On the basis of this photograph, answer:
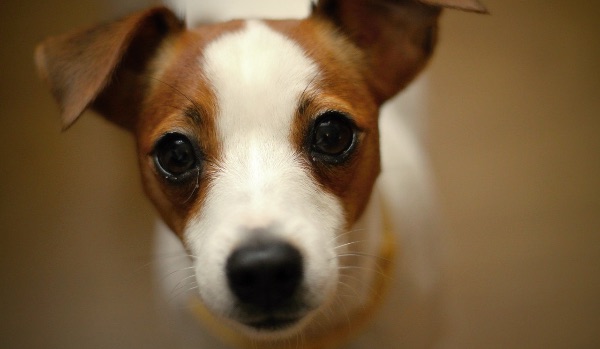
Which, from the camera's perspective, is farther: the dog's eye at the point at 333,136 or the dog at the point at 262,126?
the dog's eye at the point at 333,136

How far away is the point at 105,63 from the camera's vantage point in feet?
3.61

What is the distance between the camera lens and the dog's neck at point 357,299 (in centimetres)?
148

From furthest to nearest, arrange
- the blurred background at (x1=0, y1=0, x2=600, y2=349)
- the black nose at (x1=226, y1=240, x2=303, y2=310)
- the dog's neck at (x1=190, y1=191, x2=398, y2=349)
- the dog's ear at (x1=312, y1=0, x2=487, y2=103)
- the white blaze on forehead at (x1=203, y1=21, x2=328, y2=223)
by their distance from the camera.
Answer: the blurred background at (x1=0, y1=0, x2=600, y2=349), the dog's neck at (x1=190, y1=191, x2=398, y2=349), the dog's ear at (x1=312, y1=0, x2=487, y2=103), the white blaze on forehead at (x1=203, y1=21, x2=328, y2=223), the black nose at (x1=226, y1=240, x2=303, y2=310)

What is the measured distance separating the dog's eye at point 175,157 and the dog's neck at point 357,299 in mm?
499

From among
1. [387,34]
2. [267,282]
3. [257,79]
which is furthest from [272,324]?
[387,34]

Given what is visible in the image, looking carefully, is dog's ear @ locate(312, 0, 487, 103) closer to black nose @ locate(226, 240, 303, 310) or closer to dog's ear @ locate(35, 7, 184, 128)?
dog's ear @ locate(35, 7, 184, 128)

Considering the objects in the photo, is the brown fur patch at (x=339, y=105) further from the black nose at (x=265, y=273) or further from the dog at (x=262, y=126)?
the black nose at (x=265, y=273)

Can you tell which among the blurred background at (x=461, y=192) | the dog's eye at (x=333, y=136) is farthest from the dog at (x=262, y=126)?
A: the blurred background at (x=461, y=192)

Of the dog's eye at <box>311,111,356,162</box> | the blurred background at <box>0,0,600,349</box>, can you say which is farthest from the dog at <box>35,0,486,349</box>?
the blurred background at <box>0,0,600,349</box>

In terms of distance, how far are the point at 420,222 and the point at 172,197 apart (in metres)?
0.94

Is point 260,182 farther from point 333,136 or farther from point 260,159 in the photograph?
point 333,136

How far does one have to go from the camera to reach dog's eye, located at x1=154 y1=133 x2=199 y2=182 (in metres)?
1.15

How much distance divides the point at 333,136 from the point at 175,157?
36 centimetres

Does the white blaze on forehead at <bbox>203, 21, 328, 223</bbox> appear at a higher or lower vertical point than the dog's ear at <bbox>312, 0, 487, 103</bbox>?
lower
